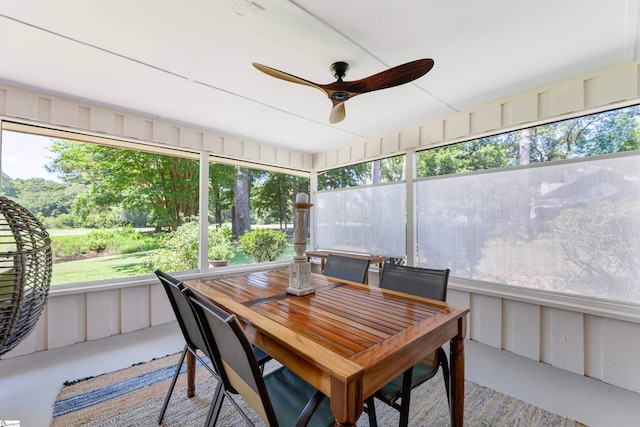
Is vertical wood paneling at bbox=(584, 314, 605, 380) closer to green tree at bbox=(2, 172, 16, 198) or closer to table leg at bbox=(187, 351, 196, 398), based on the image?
table leg at bbox=(187, 351, 196, 398)

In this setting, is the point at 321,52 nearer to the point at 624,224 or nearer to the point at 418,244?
the point at 418,244

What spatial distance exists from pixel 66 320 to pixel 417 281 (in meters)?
3.33

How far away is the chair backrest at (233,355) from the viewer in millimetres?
982

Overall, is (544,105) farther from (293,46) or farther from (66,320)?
(66,320)

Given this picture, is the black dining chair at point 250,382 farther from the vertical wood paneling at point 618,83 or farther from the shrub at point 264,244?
the shrub at point 264,244

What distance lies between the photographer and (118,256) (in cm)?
351

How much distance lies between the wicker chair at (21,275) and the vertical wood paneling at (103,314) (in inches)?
65.0

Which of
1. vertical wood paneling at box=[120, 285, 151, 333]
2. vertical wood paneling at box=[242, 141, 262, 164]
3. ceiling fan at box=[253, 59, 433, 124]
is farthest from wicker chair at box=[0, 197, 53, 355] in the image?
vertical wood paneling at box=[242, 141, 262, 164]

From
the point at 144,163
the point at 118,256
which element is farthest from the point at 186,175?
the point at 118,256

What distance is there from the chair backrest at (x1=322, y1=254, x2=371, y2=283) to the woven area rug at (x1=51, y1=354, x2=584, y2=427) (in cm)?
94

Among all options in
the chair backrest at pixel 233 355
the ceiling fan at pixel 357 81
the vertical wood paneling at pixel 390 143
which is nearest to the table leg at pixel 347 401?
the chair backrest at pixel 233 355

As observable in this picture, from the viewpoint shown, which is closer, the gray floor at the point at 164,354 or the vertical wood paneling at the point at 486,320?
the gray floor at the point at 164,354

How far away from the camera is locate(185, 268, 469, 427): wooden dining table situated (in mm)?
957

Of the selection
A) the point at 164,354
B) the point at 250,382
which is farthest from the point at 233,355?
the point at 164,354
